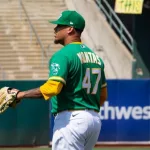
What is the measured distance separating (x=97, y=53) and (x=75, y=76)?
14.3 metres

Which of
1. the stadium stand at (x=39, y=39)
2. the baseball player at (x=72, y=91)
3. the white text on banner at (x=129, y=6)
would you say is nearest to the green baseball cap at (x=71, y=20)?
the baseball player at (x=72, y=91)

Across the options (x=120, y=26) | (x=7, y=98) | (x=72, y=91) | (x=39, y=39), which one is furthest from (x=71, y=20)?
(x=120, y=26)

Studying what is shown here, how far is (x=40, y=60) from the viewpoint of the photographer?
61.4ft

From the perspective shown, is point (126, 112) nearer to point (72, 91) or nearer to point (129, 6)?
point (129, 6)

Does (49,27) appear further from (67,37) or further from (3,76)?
(67,37)

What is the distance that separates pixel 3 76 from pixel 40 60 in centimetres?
146

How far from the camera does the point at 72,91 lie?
5.39 m

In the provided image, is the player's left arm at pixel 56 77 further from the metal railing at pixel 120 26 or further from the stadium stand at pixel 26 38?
the metal railing at pixel 120 26

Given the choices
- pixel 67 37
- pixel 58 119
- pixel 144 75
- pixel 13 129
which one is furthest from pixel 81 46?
pixel 144 75

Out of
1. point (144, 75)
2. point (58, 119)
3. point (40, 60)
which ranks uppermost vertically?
point (58, 119)

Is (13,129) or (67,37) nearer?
(67,37)

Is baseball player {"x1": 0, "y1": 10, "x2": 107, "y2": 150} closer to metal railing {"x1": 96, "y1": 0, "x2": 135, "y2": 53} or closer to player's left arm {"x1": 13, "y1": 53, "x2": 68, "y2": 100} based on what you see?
player's left arm {"x1": 13, "y1": 53, "x2": 68, "y2": 100}

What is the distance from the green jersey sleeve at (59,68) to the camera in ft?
17.1

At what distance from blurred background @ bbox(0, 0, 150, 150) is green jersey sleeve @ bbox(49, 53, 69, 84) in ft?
27.3
